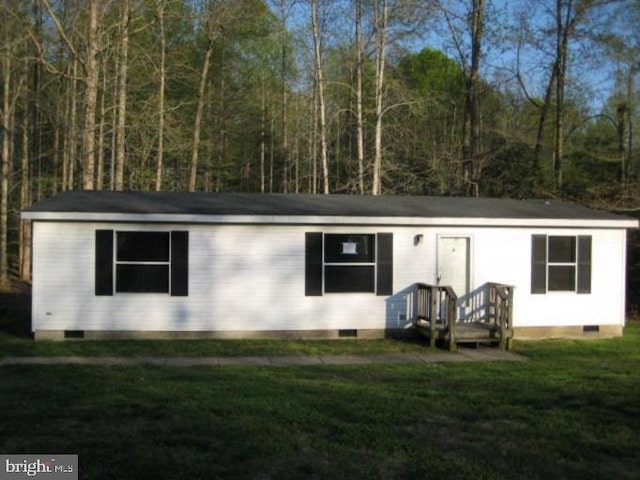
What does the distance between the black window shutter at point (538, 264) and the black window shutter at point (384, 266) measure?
3059mm

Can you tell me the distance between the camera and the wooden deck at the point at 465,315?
12414mm

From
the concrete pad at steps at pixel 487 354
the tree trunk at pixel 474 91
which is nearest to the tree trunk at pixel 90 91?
the concrete pad at steps at pixel 487 354

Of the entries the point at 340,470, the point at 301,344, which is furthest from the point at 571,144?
the point at 340,470

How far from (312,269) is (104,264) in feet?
13.0

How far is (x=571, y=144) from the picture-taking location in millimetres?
30781

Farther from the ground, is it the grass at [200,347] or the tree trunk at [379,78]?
the tree trunk at [379,78]

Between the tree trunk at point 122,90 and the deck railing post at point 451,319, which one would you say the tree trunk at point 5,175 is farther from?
the deck railing post at point 451,319

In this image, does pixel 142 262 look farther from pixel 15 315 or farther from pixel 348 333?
pixel 15 315

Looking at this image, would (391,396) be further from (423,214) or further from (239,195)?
(239,195)

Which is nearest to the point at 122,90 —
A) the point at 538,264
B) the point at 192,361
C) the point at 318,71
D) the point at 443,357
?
the point at 318,71

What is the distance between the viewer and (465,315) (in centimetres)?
1369

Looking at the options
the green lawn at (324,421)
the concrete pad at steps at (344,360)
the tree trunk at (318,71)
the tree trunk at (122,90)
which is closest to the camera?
the green lawn at (324,421)

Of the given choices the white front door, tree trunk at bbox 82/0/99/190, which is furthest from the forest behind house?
the white front door

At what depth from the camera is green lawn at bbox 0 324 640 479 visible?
5238 millimetres
